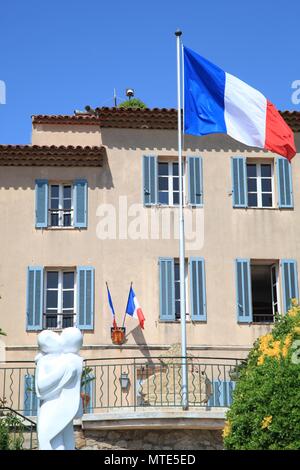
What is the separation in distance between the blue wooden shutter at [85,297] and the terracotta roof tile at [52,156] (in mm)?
2886

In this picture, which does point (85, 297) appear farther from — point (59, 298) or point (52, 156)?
point (52, 156)

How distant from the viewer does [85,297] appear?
68.4 ft

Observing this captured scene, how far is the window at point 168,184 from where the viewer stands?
21984 millimetres

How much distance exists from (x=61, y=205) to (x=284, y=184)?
5.91 m

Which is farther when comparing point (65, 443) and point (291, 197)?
point (291, 197)

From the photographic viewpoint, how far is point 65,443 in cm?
994

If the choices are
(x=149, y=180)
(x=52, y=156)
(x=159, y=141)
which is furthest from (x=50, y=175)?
(x=159, y=141)

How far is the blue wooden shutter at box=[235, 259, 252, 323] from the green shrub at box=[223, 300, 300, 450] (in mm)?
8159

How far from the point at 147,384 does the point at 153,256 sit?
4.67 metres

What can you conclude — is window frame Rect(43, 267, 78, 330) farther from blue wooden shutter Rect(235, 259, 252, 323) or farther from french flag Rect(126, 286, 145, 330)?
blue wooden shutter Rect(235, 259, 252, 323)

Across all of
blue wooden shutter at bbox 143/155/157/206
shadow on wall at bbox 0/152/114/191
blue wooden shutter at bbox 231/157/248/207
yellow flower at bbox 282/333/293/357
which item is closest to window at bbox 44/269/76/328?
shadow on wall at bbox 0/152/114/191

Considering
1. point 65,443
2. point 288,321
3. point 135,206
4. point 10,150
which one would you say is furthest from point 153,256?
point 65,443

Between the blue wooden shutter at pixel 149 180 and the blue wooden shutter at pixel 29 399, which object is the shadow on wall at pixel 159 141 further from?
the blue wooden shutter at pixel 29 399

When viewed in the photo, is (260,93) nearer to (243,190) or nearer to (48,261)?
(243,190)
